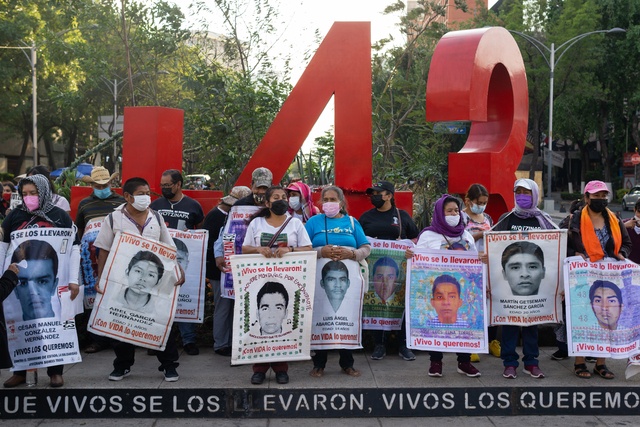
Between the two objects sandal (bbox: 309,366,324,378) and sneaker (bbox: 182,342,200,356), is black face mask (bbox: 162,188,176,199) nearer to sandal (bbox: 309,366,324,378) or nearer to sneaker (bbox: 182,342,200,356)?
sneaker (bbox: 182,342,200,356)

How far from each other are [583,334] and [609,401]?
0.72 metres

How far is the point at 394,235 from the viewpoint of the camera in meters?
7.60

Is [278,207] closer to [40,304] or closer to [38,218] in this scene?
[38,218]

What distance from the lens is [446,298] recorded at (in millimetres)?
6898

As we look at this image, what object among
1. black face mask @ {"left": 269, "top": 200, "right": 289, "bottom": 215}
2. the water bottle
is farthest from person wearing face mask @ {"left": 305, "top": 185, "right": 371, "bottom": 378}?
the water bottle

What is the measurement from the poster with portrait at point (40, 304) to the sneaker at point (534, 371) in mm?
3847

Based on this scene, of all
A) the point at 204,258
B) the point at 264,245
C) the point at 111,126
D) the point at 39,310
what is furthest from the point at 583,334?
the point at 111,126

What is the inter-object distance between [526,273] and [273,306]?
230cm

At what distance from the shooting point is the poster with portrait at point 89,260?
7.62m

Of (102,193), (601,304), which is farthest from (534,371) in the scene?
(102,193)

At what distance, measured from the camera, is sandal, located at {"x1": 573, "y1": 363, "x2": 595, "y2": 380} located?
685 centimetres

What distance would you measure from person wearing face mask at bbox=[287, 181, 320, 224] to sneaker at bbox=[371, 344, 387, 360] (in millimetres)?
1447

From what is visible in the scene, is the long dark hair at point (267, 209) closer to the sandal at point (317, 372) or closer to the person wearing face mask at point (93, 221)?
the sandal at point (317, 372)

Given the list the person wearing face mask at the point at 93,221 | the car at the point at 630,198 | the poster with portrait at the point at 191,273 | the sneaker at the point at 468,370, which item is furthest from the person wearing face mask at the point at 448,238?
the car at the point at 630,198
